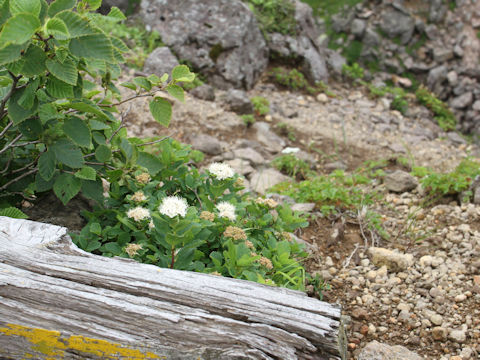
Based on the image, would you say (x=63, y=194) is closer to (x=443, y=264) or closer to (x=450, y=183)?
(x=443, y=264)

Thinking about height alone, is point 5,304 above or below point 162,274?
below

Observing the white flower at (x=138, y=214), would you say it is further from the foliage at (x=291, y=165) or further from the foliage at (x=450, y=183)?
the foliage at (x=291, y=165)

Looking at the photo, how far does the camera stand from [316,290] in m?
3.19

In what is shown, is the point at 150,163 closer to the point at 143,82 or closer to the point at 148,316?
the point at 143,82

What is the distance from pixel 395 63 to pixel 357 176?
6.22m

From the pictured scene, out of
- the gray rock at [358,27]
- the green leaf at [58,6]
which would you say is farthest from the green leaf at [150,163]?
the gray rock at [358,27]

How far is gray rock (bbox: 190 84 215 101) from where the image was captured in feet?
23.4

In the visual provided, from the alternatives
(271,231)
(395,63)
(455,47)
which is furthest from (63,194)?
(455,47)

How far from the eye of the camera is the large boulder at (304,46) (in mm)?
8859

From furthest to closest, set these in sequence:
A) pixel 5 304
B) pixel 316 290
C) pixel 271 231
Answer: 1. pixel 316 290
2. pixel 271 231
3. pixel 5 304

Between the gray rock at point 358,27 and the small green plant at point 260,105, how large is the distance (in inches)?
157

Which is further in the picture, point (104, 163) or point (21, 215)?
point (104, 163)

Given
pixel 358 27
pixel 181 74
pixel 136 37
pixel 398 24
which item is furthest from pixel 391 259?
pixel 398 24

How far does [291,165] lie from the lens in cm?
568
